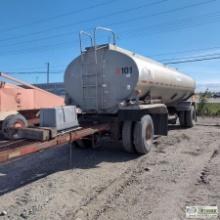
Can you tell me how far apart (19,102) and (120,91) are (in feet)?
12.9

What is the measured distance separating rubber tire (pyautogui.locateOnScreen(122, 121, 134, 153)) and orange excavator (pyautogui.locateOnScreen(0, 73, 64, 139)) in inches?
135

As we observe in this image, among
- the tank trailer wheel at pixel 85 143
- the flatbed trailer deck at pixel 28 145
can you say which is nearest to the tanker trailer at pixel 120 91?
the tank trailer wheel at pixel 85 143

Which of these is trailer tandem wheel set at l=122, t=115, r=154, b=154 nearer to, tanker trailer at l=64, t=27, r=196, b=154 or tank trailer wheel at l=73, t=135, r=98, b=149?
→ tanker trailer at l=64, t=27, r=196, b=154

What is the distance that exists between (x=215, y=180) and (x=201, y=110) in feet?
61.3

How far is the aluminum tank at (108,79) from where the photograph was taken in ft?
27.6

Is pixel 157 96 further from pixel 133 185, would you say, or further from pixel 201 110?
pixel 201 110

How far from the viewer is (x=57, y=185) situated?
19.0ft

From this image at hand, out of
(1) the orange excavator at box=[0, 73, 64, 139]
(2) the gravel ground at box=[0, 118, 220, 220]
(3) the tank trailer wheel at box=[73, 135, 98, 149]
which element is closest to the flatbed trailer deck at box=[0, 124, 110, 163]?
(2) the gravel ground at box=[0, 118, 220, 220]

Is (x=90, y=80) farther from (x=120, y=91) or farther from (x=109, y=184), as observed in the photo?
(x=109, y=184)

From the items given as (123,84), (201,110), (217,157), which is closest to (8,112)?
(123,84)

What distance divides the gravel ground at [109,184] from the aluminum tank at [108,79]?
1512 millimetres

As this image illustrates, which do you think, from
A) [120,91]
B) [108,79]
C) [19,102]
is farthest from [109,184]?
[19,102]

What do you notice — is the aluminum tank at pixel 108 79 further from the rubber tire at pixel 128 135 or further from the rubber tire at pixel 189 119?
the rubber tire at pixel 189 119

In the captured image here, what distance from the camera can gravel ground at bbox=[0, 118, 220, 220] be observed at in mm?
4637
